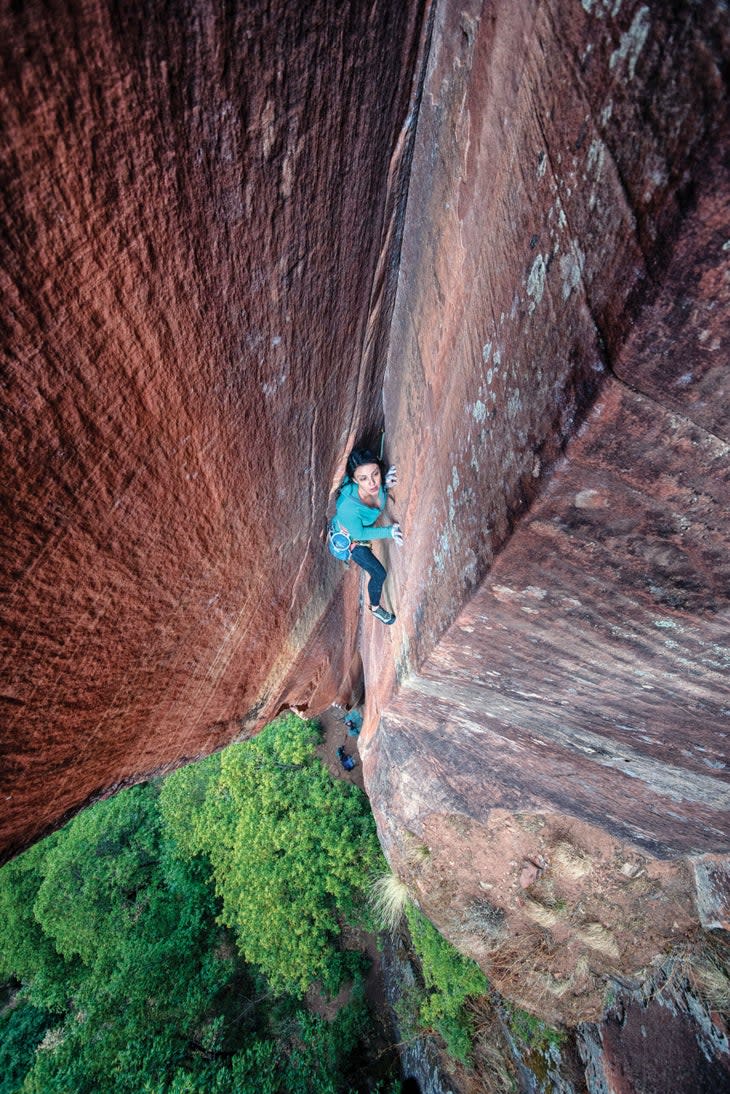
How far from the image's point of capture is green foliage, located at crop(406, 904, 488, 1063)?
269 inches

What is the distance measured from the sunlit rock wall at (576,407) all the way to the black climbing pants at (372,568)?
824 millimetres

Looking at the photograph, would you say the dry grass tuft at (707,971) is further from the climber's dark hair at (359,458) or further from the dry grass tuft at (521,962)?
the climber's dark hair at (359,458)

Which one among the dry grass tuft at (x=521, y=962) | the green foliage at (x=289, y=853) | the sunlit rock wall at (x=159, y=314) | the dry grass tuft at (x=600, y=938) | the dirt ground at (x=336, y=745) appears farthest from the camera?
the dirt ground at (x=336, y=745)

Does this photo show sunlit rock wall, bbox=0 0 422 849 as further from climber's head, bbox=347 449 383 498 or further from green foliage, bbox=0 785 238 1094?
green foliage, bbox=0 785 238 1094

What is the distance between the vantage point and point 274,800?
10469mm

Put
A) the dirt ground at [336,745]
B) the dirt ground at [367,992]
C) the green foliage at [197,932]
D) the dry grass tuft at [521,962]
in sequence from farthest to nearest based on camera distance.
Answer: the dirt ground at [336,745], the dirt ground at [367,992], the green foliage at [197,932], the dry grass tuft at [521,962]

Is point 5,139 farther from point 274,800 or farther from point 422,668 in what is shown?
point 274,800

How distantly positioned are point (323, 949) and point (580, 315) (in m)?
12.3

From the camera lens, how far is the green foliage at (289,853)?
9781mm

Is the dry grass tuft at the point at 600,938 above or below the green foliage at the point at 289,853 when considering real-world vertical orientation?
above

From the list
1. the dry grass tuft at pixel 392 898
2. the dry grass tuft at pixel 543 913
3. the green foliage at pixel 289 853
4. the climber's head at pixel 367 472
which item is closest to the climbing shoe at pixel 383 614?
the climber's head at pixel 367 472

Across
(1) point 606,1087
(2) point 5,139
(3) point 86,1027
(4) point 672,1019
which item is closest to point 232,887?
(3) point 86,1027

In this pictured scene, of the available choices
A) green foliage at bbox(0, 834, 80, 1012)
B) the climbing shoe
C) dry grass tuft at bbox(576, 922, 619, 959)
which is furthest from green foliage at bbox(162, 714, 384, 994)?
the climbing shoe

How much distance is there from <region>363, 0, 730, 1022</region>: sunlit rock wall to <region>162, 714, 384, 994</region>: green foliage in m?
7.27
